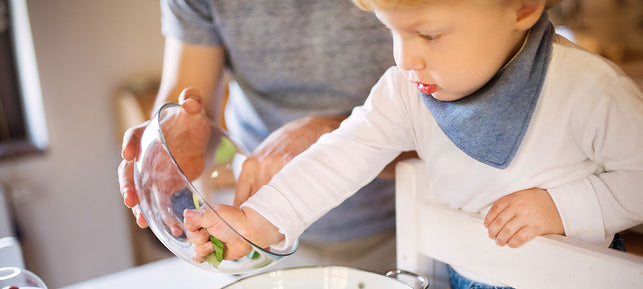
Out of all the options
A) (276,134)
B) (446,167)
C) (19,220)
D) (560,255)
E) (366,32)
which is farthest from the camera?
(19,220)

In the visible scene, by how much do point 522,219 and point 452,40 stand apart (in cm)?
18

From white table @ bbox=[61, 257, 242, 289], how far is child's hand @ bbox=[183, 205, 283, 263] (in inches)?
9.3

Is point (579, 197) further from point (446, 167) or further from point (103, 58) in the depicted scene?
point (103, 58)

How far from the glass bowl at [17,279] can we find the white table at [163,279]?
8.5 inches

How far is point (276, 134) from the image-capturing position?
2.42 feet

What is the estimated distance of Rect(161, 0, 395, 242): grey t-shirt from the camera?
0.86 m

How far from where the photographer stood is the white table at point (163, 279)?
0.80 meters

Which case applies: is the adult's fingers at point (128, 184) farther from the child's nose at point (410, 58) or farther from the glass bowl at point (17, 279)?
the child's nose at point (410, 58)

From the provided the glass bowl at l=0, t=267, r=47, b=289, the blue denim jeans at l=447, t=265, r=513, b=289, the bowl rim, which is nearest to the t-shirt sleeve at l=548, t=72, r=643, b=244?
the blue denim jeans at l=447, t=265, r=513, b=289

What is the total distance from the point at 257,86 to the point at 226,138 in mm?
245

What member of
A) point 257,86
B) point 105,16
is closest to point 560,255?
point 257,86

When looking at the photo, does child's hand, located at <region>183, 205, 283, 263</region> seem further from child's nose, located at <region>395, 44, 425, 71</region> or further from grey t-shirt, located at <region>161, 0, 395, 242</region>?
grey t-shirt, located at <region>161, 0, 395, 242</region>

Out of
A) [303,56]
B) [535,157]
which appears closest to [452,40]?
[535,157]

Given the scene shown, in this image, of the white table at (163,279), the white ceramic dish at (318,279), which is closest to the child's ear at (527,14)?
the white ceramic dish at (318,279)
